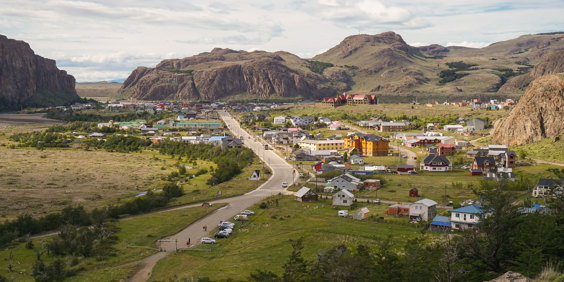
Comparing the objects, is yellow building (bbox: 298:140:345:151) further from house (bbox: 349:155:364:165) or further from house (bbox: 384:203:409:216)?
house (bbox: 384:203:409:216)

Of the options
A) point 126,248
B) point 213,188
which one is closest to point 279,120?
point 213,188

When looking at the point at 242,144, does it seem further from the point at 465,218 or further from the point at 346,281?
the point at 346,281

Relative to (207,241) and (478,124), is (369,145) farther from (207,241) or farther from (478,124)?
(207,241)

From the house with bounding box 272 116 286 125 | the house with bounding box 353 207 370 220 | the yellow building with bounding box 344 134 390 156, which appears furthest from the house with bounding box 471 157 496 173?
the house with bounding box 272 116 286 125

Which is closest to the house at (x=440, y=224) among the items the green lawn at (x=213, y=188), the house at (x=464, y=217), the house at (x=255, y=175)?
the house at (x=464, y=217)

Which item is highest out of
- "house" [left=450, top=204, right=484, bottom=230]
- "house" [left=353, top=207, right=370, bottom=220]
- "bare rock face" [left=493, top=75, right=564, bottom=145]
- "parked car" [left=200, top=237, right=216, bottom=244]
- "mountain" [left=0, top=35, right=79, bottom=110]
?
"mountain" [left=0, top=35, right=79, bottom=110]

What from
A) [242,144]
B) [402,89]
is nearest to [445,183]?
[242,144]
